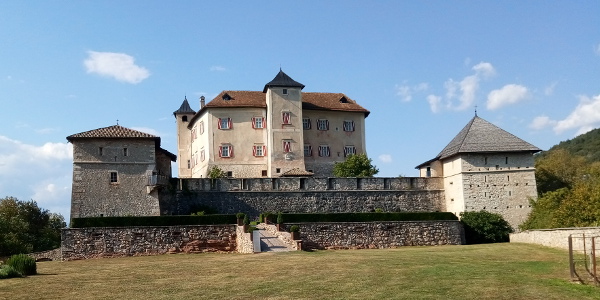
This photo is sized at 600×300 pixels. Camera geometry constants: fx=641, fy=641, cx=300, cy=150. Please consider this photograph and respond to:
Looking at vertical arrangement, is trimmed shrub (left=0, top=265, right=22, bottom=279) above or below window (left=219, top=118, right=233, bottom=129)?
below

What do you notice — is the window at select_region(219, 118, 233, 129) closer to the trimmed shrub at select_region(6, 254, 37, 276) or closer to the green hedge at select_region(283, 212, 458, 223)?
the green hedge at select_region(283, 212, 458, 223)

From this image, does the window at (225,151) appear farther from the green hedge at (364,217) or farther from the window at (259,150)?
the green hedge at (364,217)

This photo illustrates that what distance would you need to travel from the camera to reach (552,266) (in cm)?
2227

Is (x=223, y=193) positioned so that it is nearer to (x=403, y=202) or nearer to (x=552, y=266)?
(x=403, y=202)

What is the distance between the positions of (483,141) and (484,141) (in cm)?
7

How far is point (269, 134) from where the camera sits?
55.1 m

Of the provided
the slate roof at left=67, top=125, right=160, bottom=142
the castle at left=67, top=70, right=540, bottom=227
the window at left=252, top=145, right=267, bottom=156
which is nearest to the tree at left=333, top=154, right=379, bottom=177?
the castle at left=67, top=70, right=540, bottom=227

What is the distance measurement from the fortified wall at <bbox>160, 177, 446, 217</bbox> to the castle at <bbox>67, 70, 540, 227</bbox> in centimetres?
7

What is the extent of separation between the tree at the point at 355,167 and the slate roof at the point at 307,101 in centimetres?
676

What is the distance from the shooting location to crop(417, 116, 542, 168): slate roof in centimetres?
4459

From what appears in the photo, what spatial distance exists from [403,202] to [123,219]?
2044cm

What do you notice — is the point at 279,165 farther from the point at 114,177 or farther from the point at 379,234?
the point at 114,177

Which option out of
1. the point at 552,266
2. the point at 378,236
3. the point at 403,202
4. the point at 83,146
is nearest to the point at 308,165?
the point at 403,202

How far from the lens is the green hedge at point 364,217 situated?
38531 millimetres
